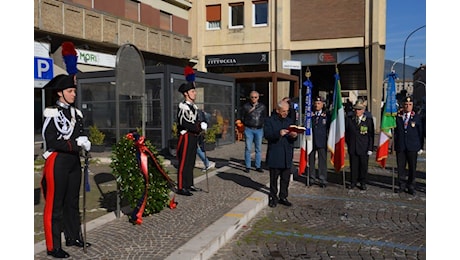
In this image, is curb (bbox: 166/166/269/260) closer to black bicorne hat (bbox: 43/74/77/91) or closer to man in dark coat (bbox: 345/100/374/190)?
black bicorne hat (bbox: 43/74/77/91)

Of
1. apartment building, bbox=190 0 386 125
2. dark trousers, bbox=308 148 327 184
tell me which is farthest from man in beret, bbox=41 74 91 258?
apartment building, bbox=190 0 386 125

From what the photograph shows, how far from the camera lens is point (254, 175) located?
32.0 feet

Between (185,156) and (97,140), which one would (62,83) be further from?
(97,140)

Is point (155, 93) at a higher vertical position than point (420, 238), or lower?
higher

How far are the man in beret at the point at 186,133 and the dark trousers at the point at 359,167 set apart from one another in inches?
122

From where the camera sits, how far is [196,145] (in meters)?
7.69

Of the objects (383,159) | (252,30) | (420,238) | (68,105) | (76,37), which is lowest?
(420,238)

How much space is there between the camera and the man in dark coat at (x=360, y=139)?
27.2 ft

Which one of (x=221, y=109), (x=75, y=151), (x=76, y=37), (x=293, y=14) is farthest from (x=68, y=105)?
(x=293, y=14)

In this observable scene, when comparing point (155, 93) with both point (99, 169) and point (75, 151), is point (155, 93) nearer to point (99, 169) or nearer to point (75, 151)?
point (99, 169)

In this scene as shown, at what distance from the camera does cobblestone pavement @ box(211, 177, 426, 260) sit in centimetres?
499

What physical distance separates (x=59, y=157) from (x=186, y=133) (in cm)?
311

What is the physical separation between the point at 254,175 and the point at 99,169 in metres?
4.04

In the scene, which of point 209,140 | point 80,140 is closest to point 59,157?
point 80,140
